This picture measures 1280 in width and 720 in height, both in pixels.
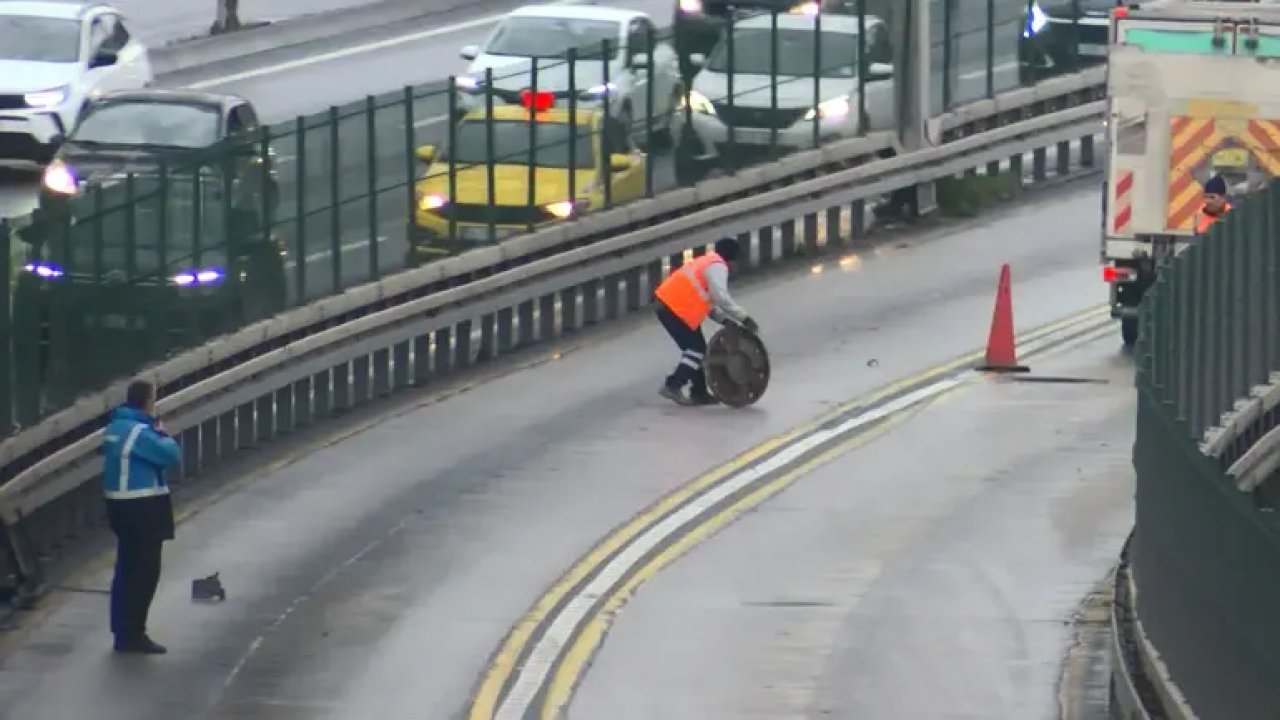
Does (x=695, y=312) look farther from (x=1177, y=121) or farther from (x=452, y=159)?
(x=1177, y=121)

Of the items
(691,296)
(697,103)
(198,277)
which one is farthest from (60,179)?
(691,296)

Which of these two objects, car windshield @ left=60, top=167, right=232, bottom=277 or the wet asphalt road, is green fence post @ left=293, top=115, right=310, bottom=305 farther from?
the wet asphalt road

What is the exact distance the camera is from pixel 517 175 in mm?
28562

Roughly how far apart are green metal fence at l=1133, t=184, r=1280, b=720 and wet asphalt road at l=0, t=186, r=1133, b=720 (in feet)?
5.10

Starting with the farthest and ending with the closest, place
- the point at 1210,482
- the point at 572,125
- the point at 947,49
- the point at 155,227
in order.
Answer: the point at 947,49
the point at 572,125
the point at 155,227
the point at 1210,482

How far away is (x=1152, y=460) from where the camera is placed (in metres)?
17.1

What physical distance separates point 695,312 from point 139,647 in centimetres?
768

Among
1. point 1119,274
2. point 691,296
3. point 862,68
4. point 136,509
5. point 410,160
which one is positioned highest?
point 410,160

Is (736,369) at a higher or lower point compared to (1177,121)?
lower

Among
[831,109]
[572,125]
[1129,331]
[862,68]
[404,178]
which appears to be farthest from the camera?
[862,68]

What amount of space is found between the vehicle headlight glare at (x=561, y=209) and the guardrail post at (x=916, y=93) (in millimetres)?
6025

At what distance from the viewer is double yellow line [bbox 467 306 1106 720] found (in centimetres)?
1823

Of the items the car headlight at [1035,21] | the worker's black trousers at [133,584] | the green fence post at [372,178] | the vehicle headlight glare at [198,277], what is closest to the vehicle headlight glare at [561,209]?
the green fence post at [372,178]

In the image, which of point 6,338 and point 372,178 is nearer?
point 6,338
